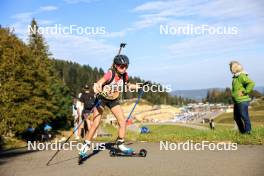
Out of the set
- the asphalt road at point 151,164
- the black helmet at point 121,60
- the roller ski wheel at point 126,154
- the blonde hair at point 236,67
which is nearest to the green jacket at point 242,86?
the blonde hair at point 236,67

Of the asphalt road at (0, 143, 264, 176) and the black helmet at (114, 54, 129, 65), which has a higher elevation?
the black helmet at (114, 54, 129, 65)

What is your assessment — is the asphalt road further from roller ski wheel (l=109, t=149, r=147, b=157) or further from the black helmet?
the black helmet

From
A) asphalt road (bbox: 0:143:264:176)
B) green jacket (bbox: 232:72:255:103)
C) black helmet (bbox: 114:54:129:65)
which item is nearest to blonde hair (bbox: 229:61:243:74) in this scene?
green jacket (bbox: 232:72:255:103)

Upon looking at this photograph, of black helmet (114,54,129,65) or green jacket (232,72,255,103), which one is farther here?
green jacket (232,72,255,103)

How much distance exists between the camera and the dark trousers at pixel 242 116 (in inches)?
429

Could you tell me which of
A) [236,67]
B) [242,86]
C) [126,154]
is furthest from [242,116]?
[126,154]

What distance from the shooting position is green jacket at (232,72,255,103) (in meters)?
11.0

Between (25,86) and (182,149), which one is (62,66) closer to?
(25,86)

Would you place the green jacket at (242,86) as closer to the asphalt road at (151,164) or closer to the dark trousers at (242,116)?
the dark trousers at (242,116)

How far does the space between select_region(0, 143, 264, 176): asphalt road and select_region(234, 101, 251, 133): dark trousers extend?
153 centimetres

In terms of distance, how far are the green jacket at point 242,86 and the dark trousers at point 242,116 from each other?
0.45 feet

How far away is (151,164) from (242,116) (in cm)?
414

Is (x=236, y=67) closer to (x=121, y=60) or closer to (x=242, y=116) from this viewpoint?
(x=242, y=116)

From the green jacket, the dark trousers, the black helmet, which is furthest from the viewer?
the green jacket
